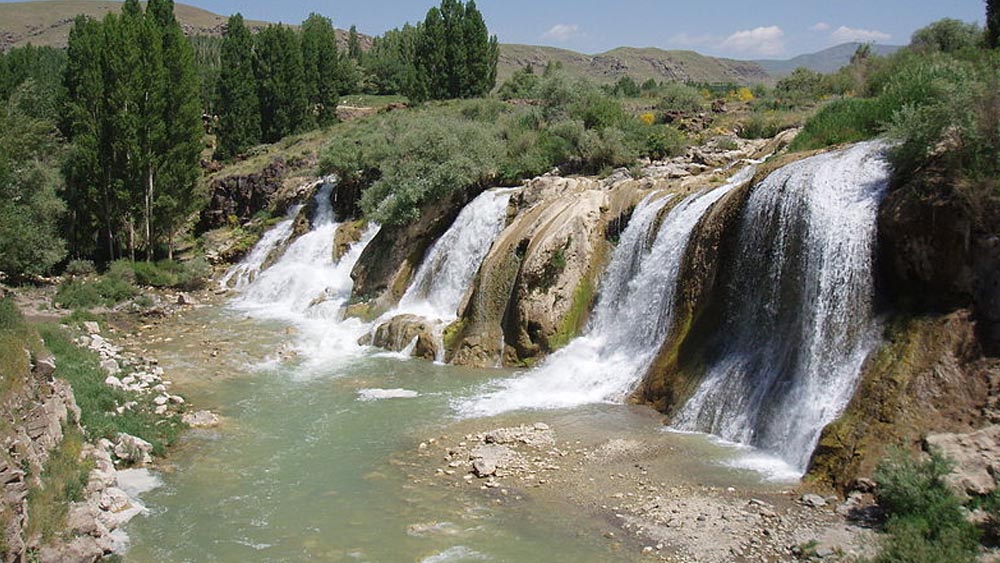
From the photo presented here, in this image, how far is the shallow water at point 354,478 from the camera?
31.9ft

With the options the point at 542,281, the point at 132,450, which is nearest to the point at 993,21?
the point at 542,281

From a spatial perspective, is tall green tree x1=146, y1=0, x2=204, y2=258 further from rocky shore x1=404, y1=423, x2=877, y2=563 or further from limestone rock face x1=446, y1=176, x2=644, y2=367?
rocky shore x1=404, y1=423, x2=877, y2=563

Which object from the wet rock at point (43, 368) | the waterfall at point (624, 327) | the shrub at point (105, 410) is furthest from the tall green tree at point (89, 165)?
the waterfall at point (624, 327)

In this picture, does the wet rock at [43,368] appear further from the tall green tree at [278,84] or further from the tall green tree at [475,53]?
the tall green tree at [475,53]

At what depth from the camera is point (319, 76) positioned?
54.5 m

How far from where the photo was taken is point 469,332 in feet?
61.1

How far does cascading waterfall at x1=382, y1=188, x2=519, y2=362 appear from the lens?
21487 mm

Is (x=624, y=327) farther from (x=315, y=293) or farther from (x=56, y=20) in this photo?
(x=56, y=20)

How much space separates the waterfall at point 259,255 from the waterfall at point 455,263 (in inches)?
389

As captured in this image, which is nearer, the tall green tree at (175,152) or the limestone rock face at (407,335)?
the limestone rock face at (407,335)

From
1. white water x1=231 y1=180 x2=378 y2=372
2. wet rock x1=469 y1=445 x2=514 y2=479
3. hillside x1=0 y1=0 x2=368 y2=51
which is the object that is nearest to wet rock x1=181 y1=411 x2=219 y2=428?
white water x1=231 y1=180 x2=378 y2=372

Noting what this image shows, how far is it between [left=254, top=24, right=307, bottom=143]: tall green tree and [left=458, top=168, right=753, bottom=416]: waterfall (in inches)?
1433

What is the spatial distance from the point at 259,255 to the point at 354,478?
21472 mm

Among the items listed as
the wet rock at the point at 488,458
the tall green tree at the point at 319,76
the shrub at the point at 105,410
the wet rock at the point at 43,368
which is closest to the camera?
the wet rock at the point at 43,368
